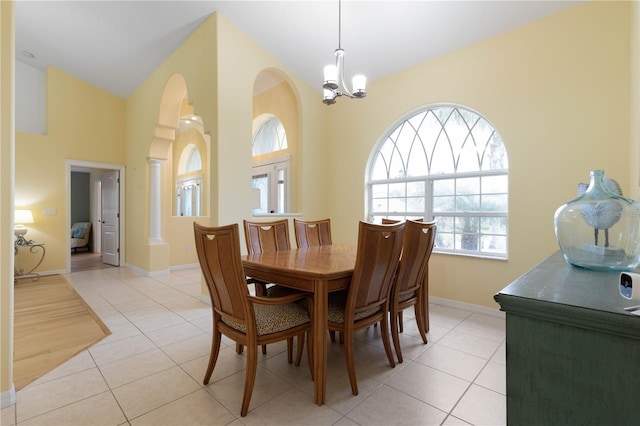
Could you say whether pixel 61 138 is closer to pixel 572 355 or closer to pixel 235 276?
pixel 235 276

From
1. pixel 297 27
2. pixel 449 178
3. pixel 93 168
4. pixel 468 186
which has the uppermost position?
pixel 297 27

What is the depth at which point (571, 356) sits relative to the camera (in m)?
0.61

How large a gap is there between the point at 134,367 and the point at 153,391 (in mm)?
417

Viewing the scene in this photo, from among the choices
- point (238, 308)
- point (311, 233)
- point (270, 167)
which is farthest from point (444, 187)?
point (270, 167)

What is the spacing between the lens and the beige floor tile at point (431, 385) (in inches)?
68.6

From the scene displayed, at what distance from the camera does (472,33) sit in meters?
3.07

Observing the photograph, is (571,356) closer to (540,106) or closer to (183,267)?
(540,106)

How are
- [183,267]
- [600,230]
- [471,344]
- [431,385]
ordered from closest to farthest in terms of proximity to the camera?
[600,230], [431,385], [471,344], [183,267]

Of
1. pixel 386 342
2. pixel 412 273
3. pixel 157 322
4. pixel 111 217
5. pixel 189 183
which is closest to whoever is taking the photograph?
pixel 386 342

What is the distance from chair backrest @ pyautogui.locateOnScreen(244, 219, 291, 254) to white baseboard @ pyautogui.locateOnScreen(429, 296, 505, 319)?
1.96 m

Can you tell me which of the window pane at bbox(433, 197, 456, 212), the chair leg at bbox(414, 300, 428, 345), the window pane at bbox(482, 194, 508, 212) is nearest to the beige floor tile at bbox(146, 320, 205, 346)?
the chair leg at bbox(414, 300, 428, 345)

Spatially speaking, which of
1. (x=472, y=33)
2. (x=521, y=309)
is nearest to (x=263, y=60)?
(x=472, y=33)

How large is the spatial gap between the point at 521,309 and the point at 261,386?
5.65ft

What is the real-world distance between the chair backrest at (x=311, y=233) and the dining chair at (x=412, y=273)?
115 cm
